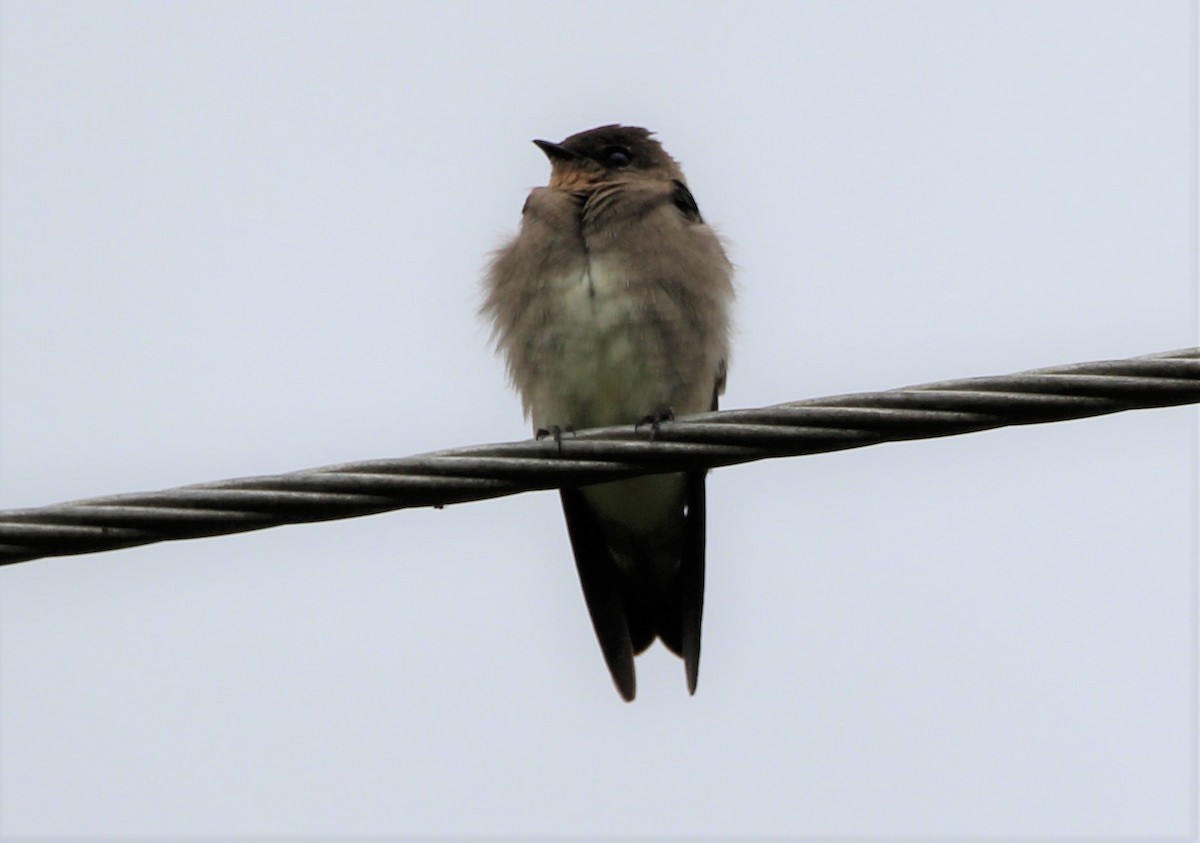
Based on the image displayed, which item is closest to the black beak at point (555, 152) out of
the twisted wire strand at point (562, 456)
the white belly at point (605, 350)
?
the white belly at point (605, 350)

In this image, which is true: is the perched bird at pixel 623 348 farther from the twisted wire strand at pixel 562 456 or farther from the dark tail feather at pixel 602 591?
the twisted wire strand at pixel 562 456

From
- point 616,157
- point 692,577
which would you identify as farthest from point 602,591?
point 616,157

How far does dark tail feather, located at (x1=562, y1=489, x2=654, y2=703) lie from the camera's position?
6.36 meters

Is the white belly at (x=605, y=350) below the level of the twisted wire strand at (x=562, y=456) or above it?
above

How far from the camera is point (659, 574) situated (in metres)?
6.69

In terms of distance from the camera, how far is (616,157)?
23.2ft

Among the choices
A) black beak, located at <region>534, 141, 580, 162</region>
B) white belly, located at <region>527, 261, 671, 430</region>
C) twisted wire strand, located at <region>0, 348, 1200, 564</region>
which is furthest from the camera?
black beak, located at <region>534, 141, 580, 162</region>

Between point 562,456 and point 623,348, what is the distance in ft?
6.45

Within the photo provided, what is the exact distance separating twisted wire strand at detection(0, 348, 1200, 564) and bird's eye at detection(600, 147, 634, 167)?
3.28 meters

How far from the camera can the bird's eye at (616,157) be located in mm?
7031

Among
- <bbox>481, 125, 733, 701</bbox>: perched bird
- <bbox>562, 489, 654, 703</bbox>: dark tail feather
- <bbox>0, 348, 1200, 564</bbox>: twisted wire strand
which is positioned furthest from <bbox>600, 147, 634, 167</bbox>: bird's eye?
<bbox>0, 348, 1200, 564</bbox>: twisted wire strand

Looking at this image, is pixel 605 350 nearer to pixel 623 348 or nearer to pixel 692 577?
pixel 623 348

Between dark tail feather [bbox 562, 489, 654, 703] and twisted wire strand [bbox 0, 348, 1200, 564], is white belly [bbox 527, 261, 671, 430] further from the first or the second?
twisted wire strand [bbox 0, 348, 1200, 564]

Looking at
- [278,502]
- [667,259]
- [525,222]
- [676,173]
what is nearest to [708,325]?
[667,259]
